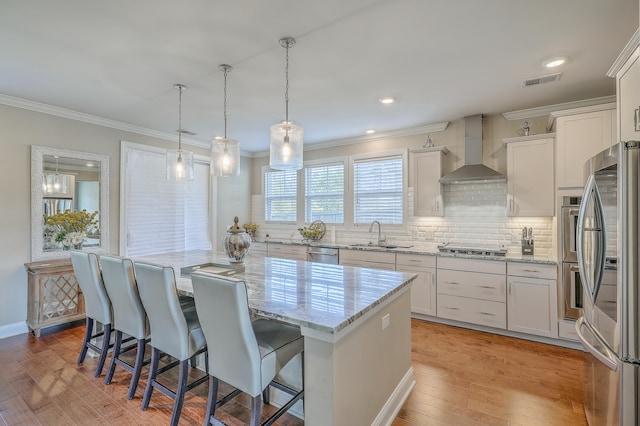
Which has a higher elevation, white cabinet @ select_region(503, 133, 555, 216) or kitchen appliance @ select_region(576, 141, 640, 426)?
white cabinet @ select_region(503, 133, 555, 216)

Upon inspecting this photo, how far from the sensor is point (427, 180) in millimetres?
4281

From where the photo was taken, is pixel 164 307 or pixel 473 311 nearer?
pixel 164 307

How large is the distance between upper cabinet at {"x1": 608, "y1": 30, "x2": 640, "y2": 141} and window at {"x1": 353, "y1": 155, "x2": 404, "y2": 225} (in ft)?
9.04

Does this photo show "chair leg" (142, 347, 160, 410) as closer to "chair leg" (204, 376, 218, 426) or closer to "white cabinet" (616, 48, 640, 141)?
"chair leg" (204, 376, 218, 426)

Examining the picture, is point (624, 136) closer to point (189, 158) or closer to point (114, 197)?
point (189, 158)

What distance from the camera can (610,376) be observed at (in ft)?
5.24

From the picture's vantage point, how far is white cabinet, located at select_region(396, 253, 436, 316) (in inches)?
153

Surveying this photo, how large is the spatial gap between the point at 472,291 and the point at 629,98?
2366mm

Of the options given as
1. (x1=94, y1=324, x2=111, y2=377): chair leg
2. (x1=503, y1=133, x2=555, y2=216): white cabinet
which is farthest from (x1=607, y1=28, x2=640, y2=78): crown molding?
(x1=94, y1=324, x2=111, y2=377): chair leg

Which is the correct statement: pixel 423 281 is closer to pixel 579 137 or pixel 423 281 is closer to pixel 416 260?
pixel 416 260

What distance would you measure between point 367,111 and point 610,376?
3.22m

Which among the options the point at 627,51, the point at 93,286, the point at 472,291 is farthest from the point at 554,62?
the point at 93,286

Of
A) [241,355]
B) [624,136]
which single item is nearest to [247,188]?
[241,355]

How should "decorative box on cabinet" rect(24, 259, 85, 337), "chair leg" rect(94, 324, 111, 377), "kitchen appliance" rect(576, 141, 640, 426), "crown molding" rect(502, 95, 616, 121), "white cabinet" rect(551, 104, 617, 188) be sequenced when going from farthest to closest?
"decorative box on cabinet" rect(24, 259, 85, 337)
"crown molding" rect(502, 95, 616, 121)
"white cabinet" rect(551, 104, 617, 188)
"chair leg" rect(94, 324, 111, 377)
"kitchen appliance" rect(576, 141, 640, 426)
